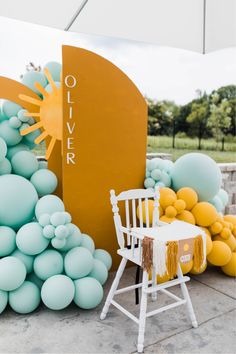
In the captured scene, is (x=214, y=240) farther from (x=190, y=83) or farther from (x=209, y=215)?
(x=190, y=83)

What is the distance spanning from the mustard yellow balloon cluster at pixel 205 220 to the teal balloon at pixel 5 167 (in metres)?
1.12

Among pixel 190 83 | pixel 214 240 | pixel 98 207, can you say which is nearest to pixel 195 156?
pixel 214 240

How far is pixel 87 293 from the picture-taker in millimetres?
2195

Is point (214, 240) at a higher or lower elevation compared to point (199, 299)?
higher

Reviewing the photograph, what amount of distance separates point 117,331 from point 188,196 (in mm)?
1271

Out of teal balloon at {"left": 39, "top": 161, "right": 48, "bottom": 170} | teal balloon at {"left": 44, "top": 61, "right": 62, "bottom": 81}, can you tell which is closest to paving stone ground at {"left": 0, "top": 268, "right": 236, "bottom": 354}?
teal balloon at {"left": 39, "top": 161, "right": 48, "bottom": 170}

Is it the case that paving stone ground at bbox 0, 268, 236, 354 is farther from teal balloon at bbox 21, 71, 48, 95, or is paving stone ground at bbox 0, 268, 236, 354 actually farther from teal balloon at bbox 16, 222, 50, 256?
teal balloon at bbox 21, 71, 48, 95

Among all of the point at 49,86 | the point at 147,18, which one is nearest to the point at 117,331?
the point at 49,86

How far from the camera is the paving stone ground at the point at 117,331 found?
6.31 ft

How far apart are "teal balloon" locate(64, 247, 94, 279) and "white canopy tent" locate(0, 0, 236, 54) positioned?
5.27 feet

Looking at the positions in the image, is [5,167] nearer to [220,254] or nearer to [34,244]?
[34,244]

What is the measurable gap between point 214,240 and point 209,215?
0.91 feet

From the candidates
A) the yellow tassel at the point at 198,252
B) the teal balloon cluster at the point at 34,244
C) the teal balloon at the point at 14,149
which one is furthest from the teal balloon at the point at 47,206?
the yellow tassel at the point at 198,252

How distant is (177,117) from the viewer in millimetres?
14602
